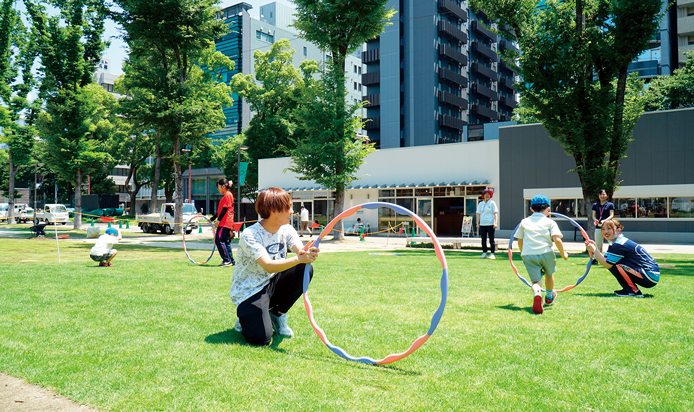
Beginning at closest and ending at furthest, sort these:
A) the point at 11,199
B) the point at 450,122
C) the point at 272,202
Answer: the point at 272,202 < the point at 11,199 < the point at 450,122

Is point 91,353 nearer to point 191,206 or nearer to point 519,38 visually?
point 519,38

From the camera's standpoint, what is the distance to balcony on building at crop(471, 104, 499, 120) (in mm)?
58763

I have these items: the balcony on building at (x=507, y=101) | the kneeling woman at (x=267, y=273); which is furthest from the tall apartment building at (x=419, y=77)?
the kneeling woman at (x=267, y=273)

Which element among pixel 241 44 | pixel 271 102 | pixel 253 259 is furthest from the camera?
pixel 241 44

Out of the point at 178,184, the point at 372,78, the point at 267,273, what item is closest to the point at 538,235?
the point at 267,273

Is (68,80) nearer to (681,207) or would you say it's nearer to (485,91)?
(681,207)

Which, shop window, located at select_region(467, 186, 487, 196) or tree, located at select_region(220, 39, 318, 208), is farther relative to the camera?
tree, located at select_region(220, 39, 318, 208)

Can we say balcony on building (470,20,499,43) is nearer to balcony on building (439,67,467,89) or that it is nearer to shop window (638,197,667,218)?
balcony on building (439,67,467,89)

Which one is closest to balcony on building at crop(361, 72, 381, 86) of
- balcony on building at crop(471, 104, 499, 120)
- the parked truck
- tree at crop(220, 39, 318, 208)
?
tree at crop(220, 39, 318, 208)

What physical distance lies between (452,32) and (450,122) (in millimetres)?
9929

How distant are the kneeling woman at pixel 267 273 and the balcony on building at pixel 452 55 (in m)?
50.1

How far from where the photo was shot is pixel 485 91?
60469mm

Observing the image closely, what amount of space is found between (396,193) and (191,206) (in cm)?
1446

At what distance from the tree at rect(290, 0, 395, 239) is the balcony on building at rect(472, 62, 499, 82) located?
3803 centimetres
